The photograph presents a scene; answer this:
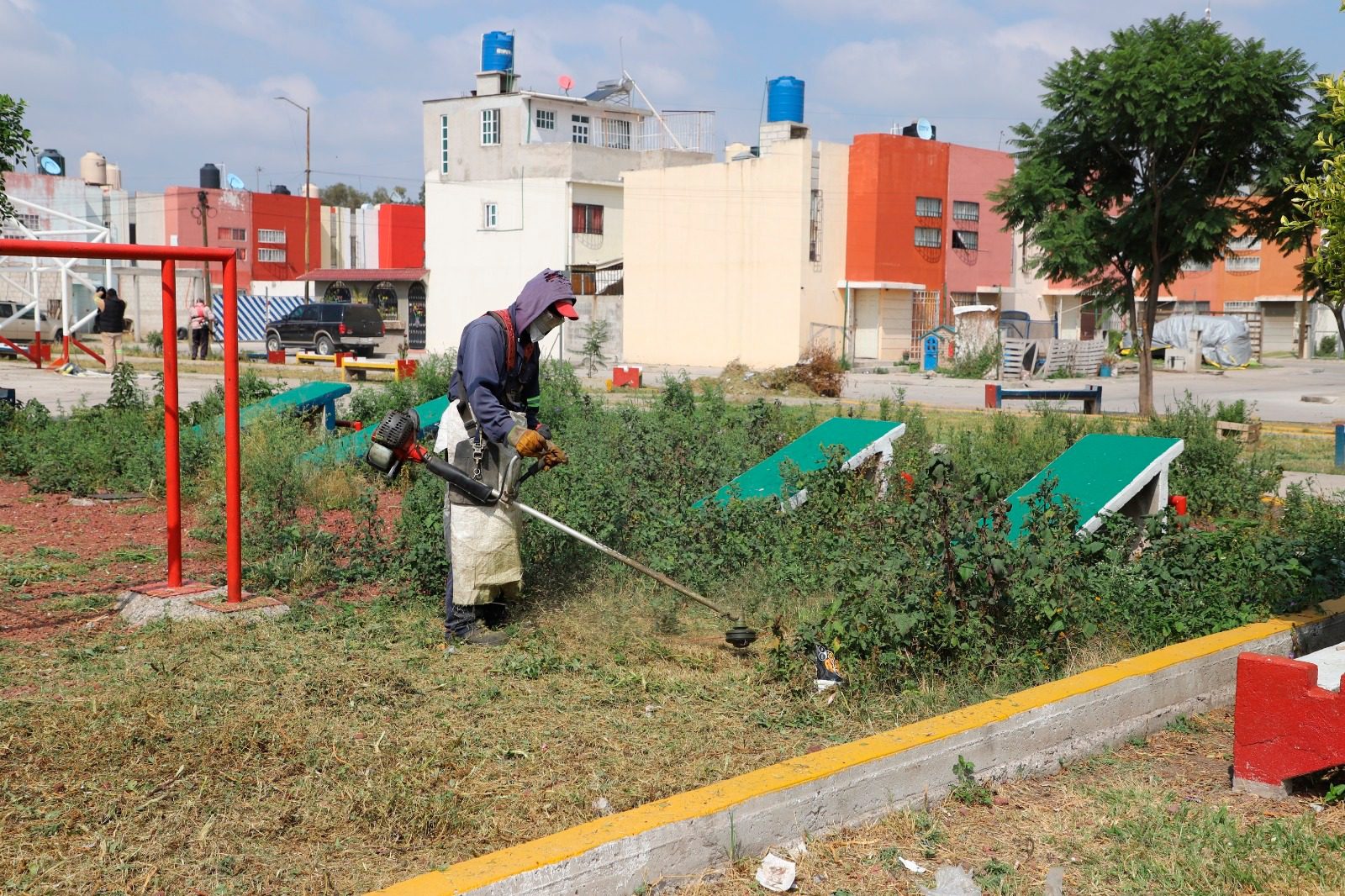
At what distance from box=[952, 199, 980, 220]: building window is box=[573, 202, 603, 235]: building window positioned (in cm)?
1245

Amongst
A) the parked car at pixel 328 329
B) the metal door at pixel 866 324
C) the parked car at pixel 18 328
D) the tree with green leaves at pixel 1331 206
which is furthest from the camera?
the metal door at pixel 866 324

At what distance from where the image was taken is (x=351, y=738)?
4.56m

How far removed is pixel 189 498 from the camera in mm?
9445

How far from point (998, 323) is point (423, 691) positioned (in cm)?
3449

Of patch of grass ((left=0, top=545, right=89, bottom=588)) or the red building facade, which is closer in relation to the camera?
patch of grass ((left=0, top=545, right=89, bottom=588))

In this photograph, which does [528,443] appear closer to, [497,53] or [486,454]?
[486,454]

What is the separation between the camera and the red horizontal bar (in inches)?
232

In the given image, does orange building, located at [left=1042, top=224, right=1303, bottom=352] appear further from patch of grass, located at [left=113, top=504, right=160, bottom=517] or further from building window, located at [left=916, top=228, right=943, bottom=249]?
patch of grass, located at [left=113, top=504, right=160, bottom=517]

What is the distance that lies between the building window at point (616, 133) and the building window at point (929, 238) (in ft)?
45.2

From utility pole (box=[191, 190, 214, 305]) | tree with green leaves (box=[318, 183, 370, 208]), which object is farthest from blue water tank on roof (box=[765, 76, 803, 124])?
tree with green leaves (box=[318, 183, 370, 208])

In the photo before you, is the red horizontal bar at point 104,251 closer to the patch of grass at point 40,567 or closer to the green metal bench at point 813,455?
the patch of grass at point 40,567

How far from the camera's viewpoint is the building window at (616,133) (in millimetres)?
48312

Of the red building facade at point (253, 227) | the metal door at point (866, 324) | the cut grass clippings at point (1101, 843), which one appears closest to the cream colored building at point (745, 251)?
the metal door at point (866, 324)

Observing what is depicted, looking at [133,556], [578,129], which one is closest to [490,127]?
[578,129]
